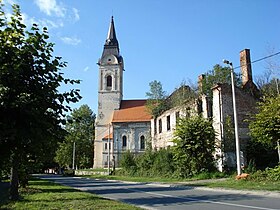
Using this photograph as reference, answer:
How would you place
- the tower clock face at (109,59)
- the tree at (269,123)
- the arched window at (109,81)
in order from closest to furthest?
the tree at (269,123) → the tower clock face at (109,59) → the arched window at (109,81)

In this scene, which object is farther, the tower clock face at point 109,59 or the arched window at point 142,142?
the tower clock face at point 109,59

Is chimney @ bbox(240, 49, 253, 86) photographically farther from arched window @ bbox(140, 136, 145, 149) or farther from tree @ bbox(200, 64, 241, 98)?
arched window @ bbox(140, 136, 145, 149)

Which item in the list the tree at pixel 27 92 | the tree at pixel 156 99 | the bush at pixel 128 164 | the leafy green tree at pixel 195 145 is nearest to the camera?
the tree at pixel 27 92

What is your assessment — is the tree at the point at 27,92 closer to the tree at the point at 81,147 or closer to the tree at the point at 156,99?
the tree at the point at 156,99

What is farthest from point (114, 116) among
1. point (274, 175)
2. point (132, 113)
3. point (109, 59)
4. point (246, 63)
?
point (274, 175)

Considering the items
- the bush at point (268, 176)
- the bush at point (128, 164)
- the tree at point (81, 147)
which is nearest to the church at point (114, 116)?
the tree at point (81, 147)

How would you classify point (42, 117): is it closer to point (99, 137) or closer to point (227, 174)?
point (227, 174)

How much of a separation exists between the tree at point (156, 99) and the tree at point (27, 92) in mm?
42245

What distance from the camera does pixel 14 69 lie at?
6762 millimetres

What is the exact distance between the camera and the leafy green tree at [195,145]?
89.0 ft

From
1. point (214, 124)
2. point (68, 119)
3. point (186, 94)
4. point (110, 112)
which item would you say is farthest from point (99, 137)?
point (68, 119)

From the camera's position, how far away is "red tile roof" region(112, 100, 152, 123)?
229 ft

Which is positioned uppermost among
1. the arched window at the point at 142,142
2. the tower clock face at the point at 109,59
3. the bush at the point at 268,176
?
the tower clock face at the point at 109,59

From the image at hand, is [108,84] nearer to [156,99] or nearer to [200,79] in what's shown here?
[156,99]
